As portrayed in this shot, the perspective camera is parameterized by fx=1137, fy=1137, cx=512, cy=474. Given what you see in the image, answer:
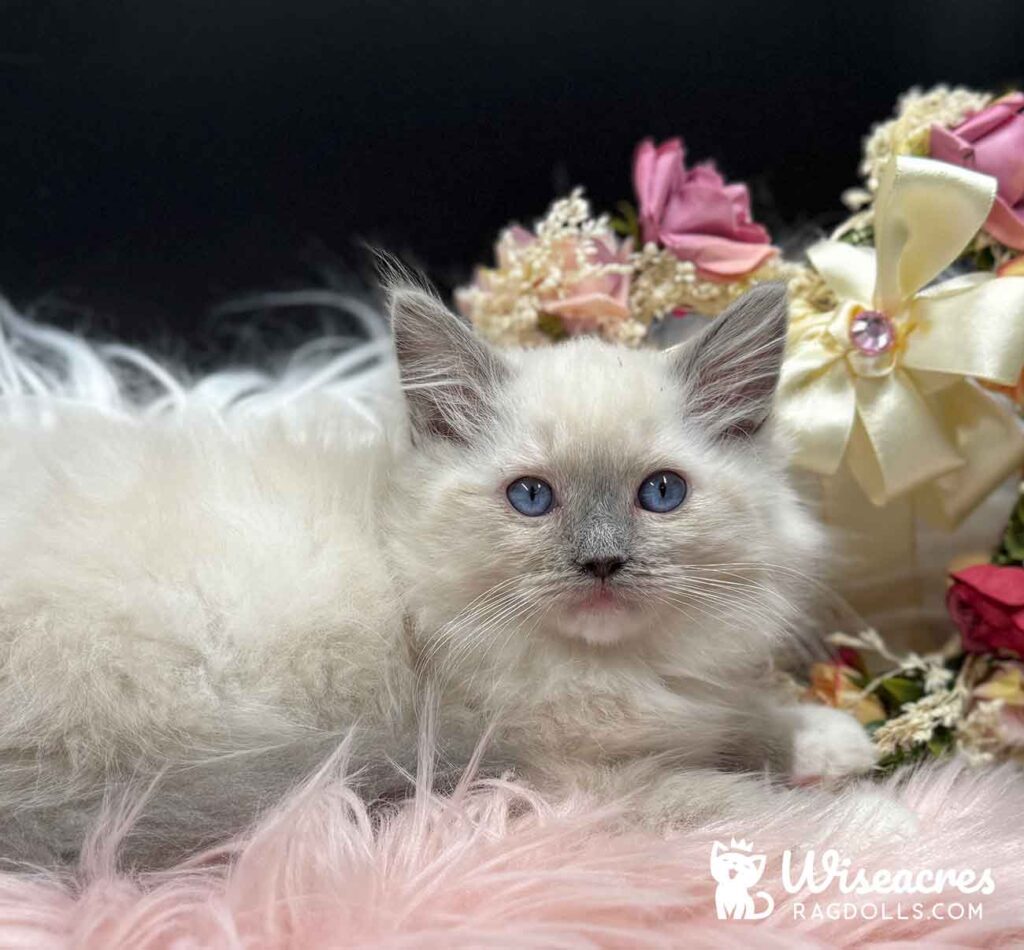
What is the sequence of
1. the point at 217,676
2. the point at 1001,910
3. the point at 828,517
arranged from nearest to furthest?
the point at 1001,910
the point at 217,676
the point at 828,517

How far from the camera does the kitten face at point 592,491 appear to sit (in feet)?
3.46

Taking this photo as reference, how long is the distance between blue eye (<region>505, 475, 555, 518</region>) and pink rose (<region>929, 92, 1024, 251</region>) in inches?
25.2

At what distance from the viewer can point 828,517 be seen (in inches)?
57.9

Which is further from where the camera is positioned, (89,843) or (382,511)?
(382,511)

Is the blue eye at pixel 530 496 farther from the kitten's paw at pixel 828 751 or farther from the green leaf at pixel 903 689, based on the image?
the green leaf at pixel 903 689

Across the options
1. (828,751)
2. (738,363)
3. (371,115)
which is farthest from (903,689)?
(371,115)

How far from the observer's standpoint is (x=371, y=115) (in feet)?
6.35

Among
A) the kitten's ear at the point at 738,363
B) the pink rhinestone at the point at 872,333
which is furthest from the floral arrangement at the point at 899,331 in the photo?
the kitten's ear at the point at 738,363

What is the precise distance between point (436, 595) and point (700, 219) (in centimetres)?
64

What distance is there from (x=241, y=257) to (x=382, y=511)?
968mm

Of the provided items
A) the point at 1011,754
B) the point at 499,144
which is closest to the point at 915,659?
the point at 1011,754

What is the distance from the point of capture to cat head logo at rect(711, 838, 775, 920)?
917 mm

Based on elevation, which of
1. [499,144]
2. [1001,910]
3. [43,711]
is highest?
[499,144]

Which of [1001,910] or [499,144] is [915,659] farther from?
[499,144]
